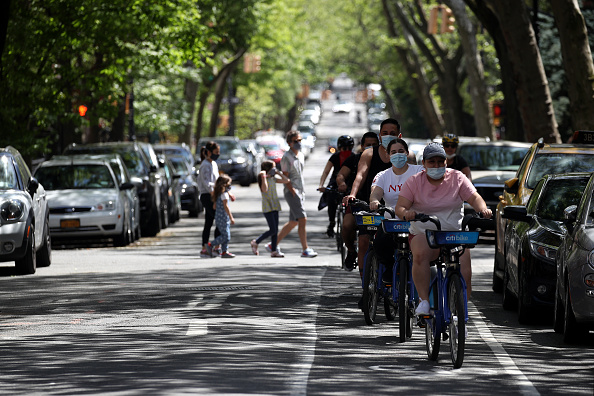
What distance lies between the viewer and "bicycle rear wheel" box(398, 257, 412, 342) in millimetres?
11053

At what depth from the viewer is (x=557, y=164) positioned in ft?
59.4

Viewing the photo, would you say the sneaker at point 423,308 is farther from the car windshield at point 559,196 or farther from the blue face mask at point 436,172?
the car windshield at point 559,196

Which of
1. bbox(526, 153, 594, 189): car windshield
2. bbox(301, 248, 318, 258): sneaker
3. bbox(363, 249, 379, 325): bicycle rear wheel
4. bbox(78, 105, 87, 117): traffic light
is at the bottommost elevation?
bbox(301, 248, 318, 258): sneaker

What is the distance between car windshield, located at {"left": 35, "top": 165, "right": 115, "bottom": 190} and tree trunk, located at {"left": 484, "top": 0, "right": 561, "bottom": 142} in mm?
7957

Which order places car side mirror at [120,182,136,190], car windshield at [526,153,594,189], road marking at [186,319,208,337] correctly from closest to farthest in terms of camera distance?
road marking at [186,319,208,337], car windshield at [526,153,594,189], car side mirror at [120,182,136,190]

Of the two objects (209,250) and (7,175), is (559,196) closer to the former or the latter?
(209,250)

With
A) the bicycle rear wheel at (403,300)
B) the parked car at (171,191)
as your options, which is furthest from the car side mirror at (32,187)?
the parked car at (171,191)

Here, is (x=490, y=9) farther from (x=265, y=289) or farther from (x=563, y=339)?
(x=563, y=339)

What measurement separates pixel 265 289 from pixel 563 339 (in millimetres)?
4713

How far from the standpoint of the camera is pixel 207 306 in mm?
14039

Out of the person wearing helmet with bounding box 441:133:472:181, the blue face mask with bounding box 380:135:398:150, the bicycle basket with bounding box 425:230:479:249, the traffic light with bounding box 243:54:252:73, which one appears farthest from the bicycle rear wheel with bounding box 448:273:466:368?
the traffic light with bounding box 243:54:252:73

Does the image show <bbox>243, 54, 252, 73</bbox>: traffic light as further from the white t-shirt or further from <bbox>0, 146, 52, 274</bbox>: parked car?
the white t-shirt

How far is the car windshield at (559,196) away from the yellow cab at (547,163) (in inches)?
111

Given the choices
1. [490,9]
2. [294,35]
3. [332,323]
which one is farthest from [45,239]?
[294,35]
